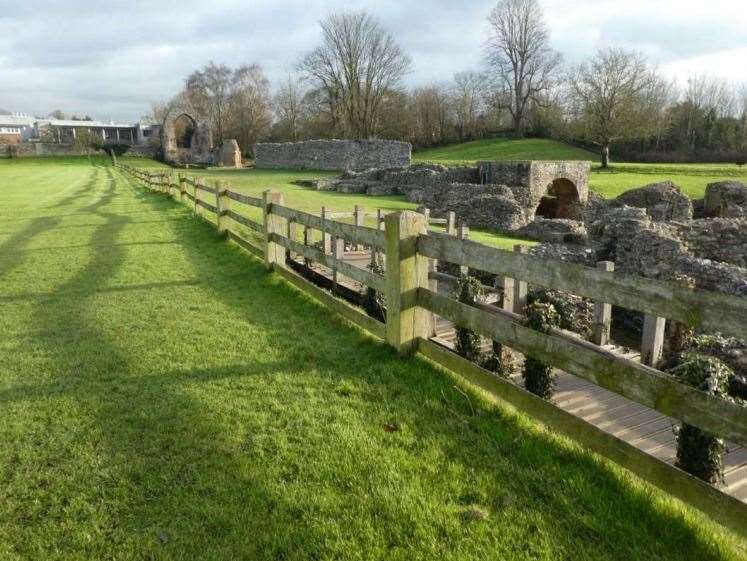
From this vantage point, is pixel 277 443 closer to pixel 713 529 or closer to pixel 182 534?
pixel 182 534

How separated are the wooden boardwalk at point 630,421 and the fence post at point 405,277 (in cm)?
155

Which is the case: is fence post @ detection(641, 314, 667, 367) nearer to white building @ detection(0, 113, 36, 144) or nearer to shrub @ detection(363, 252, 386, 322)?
shrub @ detection(363, 252, 386, 322)

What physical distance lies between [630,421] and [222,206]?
27.8 ft

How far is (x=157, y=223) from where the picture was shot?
13.6 meters

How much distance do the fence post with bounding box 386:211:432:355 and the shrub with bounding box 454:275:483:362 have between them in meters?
0.87

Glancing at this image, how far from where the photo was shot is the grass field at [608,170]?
98.5ft

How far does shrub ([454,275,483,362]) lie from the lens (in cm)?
562

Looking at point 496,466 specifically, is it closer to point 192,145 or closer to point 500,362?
point 500,362

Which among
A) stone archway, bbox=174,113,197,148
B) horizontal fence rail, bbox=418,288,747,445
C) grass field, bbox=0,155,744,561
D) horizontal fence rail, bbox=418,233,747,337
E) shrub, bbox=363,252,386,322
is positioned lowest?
shrub, bbox=363,252,386,322

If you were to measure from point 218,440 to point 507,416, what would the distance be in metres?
1.89

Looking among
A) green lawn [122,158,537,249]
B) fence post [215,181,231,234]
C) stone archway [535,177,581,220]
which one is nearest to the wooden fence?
fence post [215,181,231,234]

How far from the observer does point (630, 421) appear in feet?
17.3

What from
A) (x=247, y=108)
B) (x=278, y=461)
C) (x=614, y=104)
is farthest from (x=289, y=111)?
(x=278, y=461)

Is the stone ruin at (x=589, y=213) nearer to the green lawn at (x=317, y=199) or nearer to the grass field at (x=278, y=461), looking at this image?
the green lawn at (x=317, y=199)
